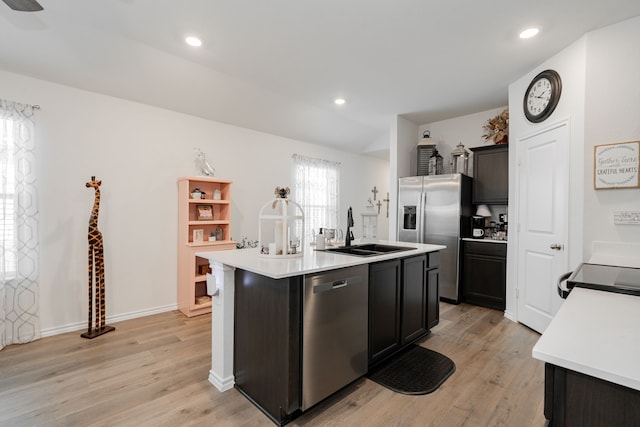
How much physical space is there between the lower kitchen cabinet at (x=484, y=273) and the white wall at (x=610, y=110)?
1.32 m

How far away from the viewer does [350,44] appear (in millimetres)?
2736

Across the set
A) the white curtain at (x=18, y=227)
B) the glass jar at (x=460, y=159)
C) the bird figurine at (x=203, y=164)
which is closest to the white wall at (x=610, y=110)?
the glass jar at (x=460, y=159)

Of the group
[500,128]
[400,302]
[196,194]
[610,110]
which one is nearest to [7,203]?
[196,194]

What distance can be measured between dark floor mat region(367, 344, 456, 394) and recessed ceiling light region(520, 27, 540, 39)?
2895 millimetres

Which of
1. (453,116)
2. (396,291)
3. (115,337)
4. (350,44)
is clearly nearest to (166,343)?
(115,337)

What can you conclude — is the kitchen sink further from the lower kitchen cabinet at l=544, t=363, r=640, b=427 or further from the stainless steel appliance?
the lower kitchen cabinet at l=544, t=363, r=640, b=427

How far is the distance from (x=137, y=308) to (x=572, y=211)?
4.72 meters

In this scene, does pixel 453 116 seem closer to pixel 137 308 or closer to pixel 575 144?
pixel 575 144

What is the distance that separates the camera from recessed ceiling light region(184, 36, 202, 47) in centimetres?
265

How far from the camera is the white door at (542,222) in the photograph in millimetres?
2854

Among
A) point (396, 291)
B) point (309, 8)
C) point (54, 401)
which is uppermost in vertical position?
point (309, 8)

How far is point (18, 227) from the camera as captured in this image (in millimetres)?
2797

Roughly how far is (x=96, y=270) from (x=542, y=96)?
496cm

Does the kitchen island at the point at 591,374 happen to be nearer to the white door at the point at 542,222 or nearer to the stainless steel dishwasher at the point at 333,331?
the stainless steel dishwasher at the point at 333,331
